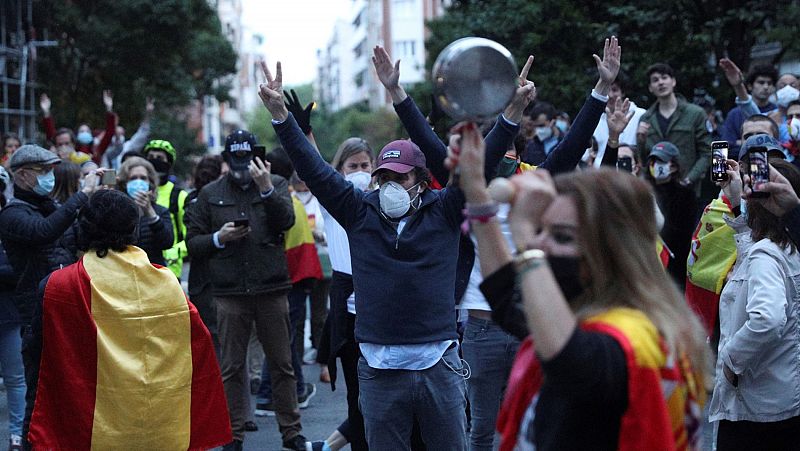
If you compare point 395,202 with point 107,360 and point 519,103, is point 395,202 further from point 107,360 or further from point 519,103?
point 107,360

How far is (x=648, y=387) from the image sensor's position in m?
2.57

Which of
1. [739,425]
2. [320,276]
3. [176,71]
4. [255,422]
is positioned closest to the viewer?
[739,425]

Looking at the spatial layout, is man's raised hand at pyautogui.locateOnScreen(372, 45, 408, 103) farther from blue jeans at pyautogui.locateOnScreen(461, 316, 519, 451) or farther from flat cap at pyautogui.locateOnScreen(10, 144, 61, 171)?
flat cap at pyautogui.locateOnScreen(10, 144, 61, 171)

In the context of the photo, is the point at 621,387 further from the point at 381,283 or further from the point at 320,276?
the point at 320,276

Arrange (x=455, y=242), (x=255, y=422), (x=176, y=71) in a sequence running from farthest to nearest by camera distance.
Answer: (x=176, y=71) < (x=255, y=422) < (x=455, y=242)

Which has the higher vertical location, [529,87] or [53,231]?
[529,87]

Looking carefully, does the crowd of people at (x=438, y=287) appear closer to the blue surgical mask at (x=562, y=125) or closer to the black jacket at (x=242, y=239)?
the black jacket at (x=242, y=239)

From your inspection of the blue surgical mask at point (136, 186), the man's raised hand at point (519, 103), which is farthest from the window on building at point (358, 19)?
the man's raised hand at point (519, 103)

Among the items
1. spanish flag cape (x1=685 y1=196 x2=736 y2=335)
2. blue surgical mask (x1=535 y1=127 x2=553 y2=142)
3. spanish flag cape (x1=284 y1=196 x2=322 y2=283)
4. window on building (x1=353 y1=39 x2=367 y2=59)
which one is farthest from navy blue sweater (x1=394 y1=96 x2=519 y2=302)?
window on building (x1=353 y1=39 x2=367 y2=59)

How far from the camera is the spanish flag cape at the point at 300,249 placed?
9.54 m

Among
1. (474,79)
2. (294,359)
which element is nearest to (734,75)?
(294,359)

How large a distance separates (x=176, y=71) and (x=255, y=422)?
70.3 feet

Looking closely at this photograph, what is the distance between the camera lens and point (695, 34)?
14.3m

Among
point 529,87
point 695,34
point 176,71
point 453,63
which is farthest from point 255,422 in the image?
point 176,71
